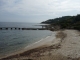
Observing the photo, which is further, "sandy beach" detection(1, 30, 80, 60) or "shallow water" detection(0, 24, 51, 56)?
"shallow water" detection(0, 24, 51, 56)

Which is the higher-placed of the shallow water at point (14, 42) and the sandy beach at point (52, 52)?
the sandy beach at point (52, 52)

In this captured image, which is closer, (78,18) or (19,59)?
(19,59)

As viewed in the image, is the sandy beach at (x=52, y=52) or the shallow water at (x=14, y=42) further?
the shallow water at (x=14, y=42)

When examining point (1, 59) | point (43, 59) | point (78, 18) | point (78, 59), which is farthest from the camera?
point (78, 18)

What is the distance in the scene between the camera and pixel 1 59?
14523 mm

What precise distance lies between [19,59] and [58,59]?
3911 millimetres

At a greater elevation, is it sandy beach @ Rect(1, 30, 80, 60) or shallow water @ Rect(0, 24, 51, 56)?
sandy beach @ Rect(1, 30, 80, 60)

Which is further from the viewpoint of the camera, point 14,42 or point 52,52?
point 14,42

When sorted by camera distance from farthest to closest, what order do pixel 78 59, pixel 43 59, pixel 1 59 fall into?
1. pixel 1 59
2. pixel 43 59
3. pixel 78 59

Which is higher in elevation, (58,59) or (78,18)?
(78,18)

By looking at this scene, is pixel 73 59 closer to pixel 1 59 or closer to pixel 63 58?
pixel 63 58

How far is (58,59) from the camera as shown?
12.8 meters

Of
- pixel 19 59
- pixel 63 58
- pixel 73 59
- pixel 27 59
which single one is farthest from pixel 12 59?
pixel 73 59

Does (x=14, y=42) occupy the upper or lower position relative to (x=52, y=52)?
lower
